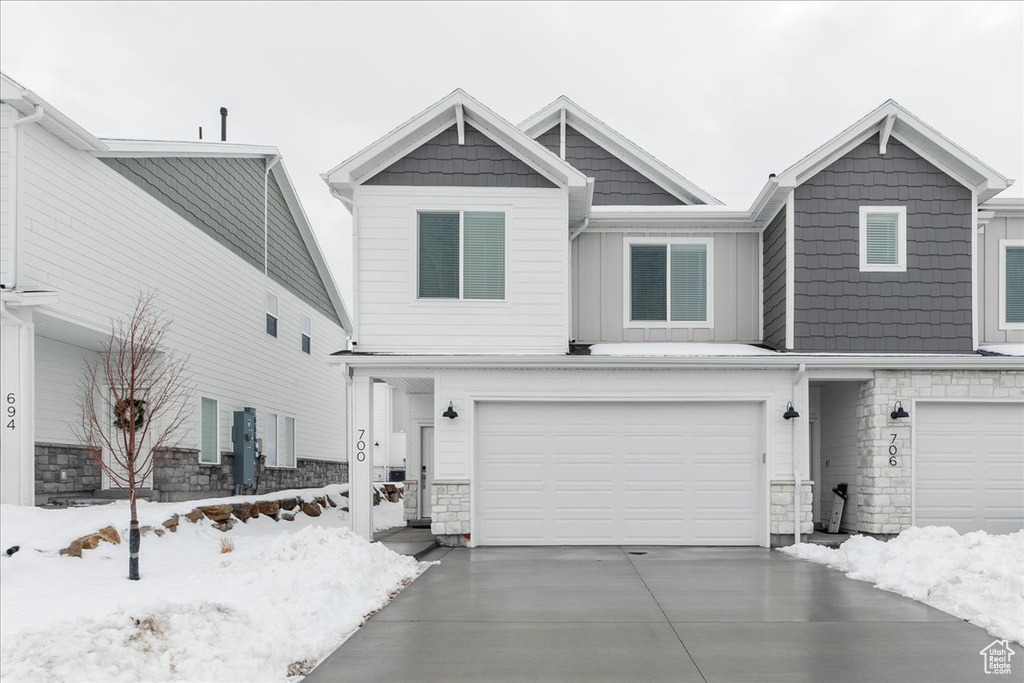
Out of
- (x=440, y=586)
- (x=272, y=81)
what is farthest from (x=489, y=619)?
(x=272, y=81)

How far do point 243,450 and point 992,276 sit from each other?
14925 mm

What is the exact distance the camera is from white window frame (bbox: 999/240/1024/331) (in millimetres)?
15172

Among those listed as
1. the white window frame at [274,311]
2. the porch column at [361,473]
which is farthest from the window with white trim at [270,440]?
the porch column at [361,473]

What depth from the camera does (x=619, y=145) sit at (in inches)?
723

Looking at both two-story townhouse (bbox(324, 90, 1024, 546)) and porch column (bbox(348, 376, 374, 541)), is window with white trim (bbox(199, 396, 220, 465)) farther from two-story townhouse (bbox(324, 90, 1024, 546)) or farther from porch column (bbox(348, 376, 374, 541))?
two-story townhouse (bbox(324, 90, 1024, 546))

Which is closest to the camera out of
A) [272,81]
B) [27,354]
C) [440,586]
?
[440,586]

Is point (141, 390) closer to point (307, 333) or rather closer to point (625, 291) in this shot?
point (307, 333)

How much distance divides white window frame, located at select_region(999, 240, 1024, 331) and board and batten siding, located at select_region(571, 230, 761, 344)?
4260 millimetres

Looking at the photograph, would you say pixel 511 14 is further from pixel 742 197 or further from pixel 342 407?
pixel 342 407

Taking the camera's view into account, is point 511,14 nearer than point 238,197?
No

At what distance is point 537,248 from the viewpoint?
46.0 feet

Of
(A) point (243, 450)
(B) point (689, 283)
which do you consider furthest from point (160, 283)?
(B) point (689, 283)

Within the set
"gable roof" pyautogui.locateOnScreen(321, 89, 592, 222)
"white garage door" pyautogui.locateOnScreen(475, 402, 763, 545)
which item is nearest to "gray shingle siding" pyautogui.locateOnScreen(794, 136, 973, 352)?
"white garage door" pyautogui.locateOnScreen(475, 402, 763, 545)

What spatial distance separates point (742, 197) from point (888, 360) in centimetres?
578
